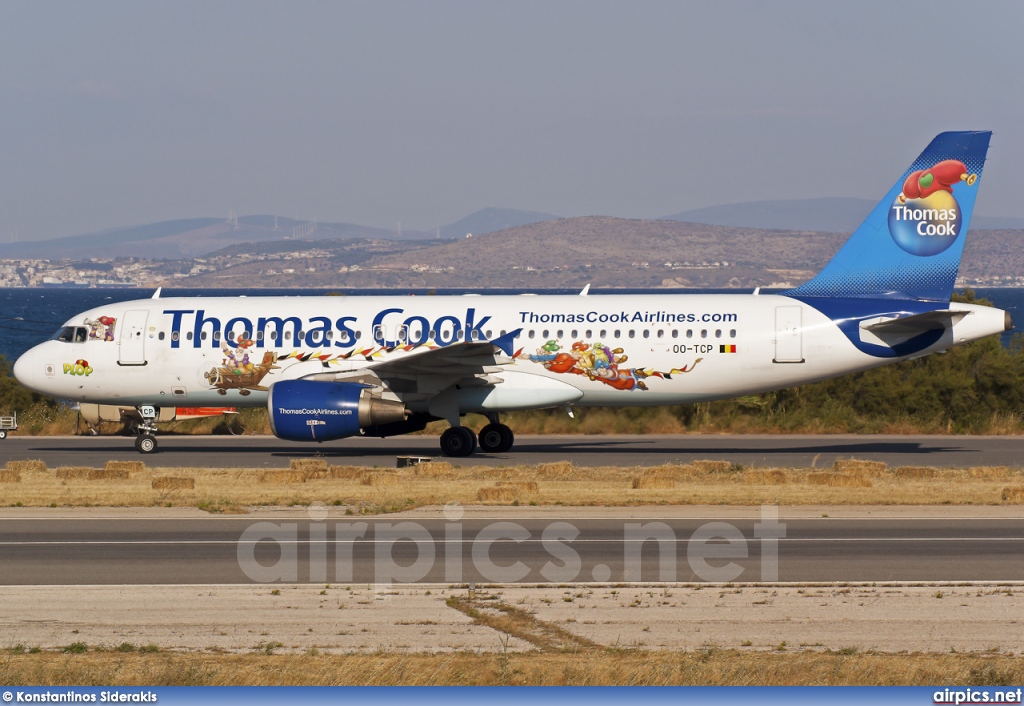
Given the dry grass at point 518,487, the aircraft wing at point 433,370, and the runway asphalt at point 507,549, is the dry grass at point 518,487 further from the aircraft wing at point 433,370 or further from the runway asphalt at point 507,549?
the aircraft wing at point 433,370

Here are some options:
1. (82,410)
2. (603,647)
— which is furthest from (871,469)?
(82,410)

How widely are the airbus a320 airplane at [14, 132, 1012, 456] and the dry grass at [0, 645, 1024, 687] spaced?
55.5 feet

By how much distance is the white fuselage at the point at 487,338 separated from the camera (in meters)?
27.7

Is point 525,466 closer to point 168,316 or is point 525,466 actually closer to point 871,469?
point 871,469

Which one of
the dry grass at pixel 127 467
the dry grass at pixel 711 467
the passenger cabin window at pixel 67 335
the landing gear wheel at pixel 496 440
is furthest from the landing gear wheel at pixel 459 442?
the passenger cabin window at pixel 67 335

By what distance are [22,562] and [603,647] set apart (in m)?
7.58

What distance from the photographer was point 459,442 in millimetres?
27953

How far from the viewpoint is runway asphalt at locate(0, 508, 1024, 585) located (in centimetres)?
1337

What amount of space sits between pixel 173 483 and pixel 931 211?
57.2 ft

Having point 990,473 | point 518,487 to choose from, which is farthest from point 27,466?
point 990,473

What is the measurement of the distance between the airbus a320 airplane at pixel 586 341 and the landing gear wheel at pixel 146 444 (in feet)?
4.44

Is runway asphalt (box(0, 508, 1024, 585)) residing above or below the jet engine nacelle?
below

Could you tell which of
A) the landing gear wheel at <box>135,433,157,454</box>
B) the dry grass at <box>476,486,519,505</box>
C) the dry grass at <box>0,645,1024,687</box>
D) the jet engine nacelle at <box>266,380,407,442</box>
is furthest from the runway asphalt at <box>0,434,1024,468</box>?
the dry grass at <box>0,645,1024,687</box>

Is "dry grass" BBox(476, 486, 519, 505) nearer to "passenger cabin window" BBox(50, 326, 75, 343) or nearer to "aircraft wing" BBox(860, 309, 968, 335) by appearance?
"aircraft wing" BBox(860, 309, 968, 335)
